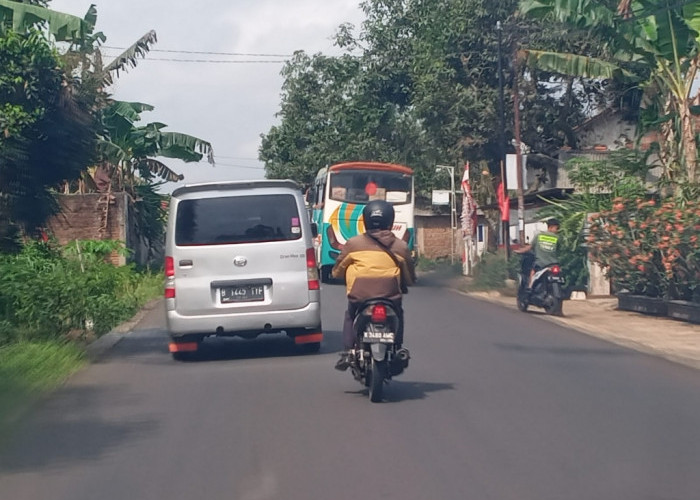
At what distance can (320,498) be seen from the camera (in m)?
6.39

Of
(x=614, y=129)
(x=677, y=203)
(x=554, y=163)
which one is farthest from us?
(x=614, y=129)

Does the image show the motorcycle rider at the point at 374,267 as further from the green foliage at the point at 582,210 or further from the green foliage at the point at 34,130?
the green foliage at the point at 582,210

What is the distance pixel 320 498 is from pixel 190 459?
1522 millimetres

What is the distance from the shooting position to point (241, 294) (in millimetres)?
13008

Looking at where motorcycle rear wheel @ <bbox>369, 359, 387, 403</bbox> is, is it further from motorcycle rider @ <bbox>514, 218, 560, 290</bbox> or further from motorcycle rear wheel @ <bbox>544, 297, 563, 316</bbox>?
motorcycle rider @ <bbox>514, 218, 560, 290</bbox>

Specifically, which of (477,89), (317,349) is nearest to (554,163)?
(477,89)

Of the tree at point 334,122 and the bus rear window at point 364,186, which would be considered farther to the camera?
the tree at point 334,122

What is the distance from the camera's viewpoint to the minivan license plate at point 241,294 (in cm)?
1299

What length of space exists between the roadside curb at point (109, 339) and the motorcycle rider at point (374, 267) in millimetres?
5167

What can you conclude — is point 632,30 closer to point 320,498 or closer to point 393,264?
point 393,264

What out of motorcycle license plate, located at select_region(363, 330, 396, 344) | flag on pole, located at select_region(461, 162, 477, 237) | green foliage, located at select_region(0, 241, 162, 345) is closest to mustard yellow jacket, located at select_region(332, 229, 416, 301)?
motorcycle license plate, located at select_region(363, 330, 396, 344)

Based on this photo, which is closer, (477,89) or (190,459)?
(190,459)

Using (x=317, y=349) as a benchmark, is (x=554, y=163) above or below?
above

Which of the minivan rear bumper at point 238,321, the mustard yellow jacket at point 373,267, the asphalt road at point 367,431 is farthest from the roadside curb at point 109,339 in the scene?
the mustard yellow jacket at point 373,267
